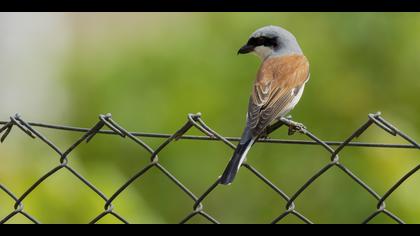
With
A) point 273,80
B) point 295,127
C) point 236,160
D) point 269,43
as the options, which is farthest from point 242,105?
point 236,160

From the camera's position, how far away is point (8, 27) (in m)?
8.26

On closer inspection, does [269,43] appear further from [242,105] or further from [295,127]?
[242,105]

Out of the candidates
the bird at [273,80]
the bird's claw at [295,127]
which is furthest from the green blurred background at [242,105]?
the bird's claw at [295,127]

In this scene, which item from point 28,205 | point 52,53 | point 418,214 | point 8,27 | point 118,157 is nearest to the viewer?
point 28,205

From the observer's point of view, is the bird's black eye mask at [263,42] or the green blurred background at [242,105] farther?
the green blurred background at [242,105]

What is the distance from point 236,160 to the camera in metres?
3.09

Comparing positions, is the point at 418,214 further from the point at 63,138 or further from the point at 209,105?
the point at 63,138

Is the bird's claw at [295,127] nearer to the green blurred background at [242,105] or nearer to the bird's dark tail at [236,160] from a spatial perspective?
the bird's dark tail at [236,160]

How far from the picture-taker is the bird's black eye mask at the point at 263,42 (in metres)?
4.44

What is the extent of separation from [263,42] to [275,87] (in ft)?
1.36

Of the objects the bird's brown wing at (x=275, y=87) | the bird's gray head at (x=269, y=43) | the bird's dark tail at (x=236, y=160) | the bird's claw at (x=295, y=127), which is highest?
the bird's gray head at (x=269, y=43)

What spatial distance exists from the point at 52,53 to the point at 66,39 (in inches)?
45.9

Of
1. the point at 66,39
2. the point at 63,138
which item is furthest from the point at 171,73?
the point at 66,39

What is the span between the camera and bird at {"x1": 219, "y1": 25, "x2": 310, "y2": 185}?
3.70m
